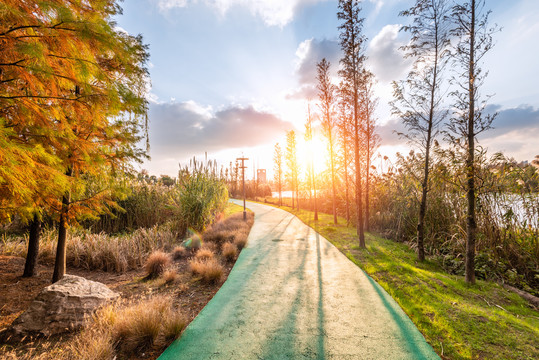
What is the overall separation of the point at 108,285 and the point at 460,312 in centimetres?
624

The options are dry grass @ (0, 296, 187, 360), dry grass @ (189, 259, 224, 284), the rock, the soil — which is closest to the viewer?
dry grass @ (0, 296, 187, 360)

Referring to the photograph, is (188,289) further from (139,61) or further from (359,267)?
(139,61)

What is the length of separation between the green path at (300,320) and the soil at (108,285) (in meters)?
0.36

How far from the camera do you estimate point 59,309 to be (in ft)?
10.2

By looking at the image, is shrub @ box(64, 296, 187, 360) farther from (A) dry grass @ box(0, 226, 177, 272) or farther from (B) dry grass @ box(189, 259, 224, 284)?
(A) dry grass @ box(0, 226, 177, 272)

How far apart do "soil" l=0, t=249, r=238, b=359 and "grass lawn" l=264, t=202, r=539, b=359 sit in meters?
3.35

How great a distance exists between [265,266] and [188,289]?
189 centimetres

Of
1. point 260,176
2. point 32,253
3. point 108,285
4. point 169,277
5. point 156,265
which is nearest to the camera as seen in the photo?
point 32,253

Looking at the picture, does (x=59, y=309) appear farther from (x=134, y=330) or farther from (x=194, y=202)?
(x=194, y=202)

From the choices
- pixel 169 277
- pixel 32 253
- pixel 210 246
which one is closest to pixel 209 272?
pixel 169 277

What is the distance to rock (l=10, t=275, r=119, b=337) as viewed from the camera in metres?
2.93

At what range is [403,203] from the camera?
8727mm

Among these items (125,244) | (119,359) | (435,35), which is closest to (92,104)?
(119,359)

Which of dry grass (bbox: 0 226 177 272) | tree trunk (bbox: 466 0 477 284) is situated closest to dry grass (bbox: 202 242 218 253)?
dry grass (bbox: 0 226 177 272)
